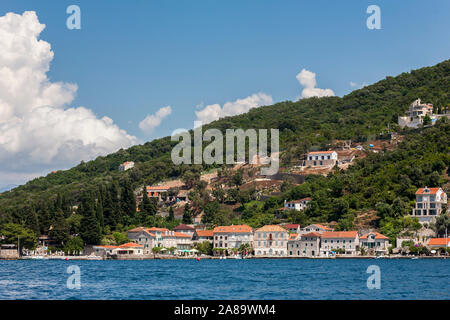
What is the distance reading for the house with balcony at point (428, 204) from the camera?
9138cm

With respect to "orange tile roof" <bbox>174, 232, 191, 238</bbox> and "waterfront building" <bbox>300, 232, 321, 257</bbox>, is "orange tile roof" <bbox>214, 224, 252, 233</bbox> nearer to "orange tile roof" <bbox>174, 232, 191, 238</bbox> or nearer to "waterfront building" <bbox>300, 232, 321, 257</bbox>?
"orange tile roof" <bbox>174, 232, 191, 238</bbox>

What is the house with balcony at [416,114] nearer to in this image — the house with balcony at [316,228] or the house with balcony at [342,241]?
the house with balcony at [316,228]

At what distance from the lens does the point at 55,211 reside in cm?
10544

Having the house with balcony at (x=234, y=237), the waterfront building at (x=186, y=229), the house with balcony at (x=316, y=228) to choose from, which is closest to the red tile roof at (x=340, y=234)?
the house with balcony at (x=316, y=228)

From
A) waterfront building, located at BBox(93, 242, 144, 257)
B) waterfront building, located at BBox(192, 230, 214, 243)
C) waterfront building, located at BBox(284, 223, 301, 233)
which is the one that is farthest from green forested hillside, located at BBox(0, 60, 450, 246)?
waterfront building, located at BBox(192, 230, 214, 243)

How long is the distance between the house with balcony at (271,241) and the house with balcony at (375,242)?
12295 mm

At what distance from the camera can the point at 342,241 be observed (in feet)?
293

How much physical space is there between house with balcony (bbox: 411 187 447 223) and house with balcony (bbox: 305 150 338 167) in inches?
1639

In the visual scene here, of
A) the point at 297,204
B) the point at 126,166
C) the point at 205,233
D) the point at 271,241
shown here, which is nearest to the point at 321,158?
the point at 297,204

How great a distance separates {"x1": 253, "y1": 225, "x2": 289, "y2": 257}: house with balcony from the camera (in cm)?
9388

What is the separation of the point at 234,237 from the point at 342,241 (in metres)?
18.9
